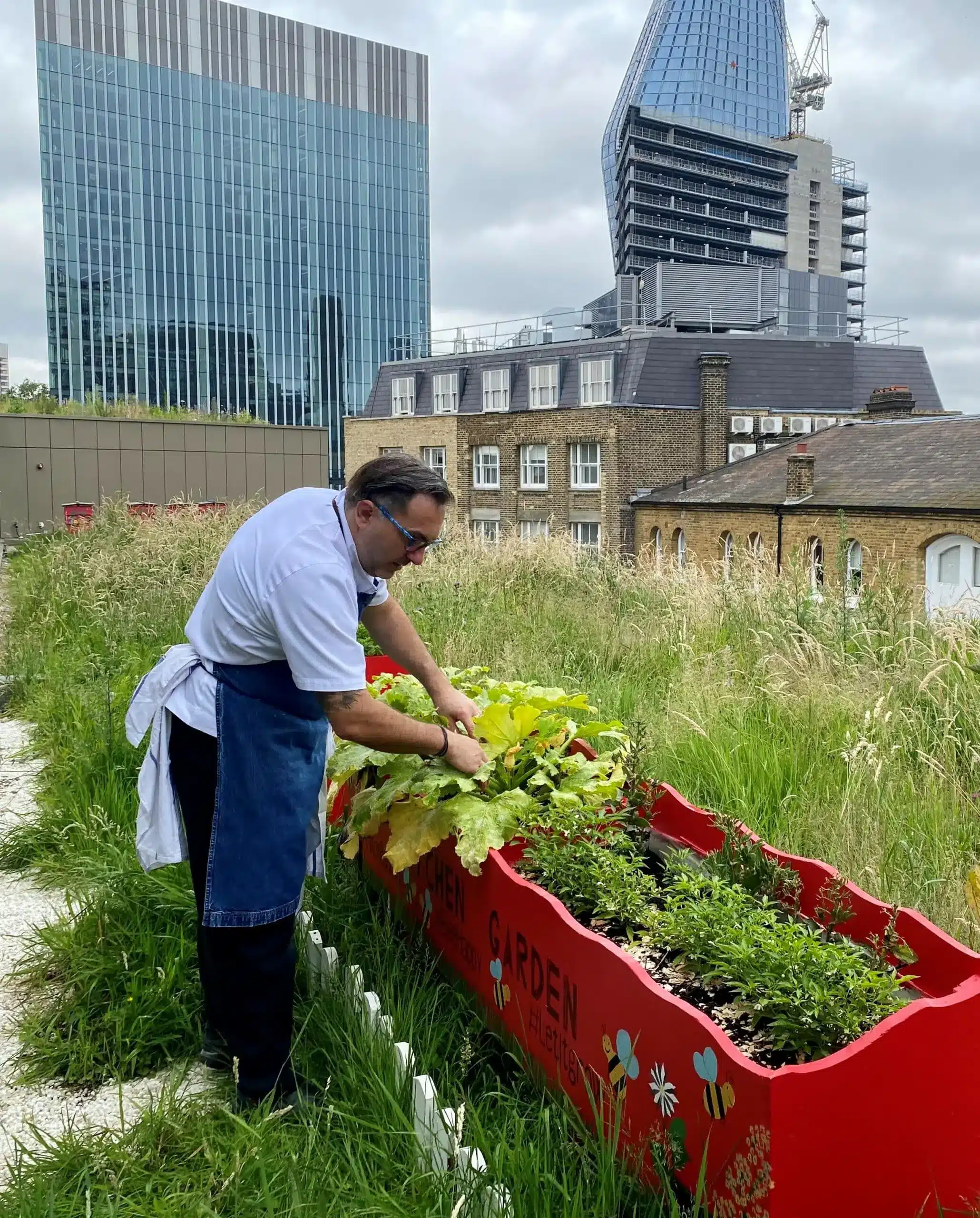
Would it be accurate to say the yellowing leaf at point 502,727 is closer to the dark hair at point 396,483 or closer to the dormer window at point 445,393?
the dark hair at point 396,483

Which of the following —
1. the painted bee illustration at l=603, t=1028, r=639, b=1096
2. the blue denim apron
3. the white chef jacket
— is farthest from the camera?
the blue denim apron

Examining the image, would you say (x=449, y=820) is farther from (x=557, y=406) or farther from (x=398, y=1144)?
(x=557, y=406)

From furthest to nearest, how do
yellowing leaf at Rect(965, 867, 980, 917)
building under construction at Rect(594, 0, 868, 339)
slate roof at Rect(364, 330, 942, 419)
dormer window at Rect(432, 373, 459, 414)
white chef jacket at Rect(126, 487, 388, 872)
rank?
building under construction at Rect(594, 0, 868, 339) < dormer window at Rect(432, 373, 459, 414) < slate roof at Rect(364, 330, 942, 419) < yellowing leaf at Rect(965, 867, 980, 917) < white chef jacket at Rect(126, 487, 388, 872)

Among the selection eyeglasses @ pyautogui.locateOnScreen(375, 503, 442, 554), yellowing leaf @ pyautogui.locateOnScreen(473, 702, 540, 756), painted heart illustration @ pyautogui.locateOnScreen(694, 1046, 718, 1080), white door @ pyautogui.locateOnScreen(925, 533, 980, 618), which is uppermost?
eyeglasses @ pyautogui.locateOnScreen(375, 503, 442, 554)

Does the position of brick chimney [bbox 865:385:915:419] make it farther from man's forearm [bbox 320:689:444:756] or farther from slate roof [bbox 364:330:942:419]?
man's forearm [bbox 320:689:444:756]

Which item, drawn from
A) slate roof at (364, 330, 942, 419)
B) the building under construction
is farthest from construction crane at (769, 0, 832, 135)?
slate roof at (364, 330, 942, 419)

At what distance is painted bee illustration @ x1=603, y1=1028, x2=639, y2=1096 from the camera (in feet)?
7.47

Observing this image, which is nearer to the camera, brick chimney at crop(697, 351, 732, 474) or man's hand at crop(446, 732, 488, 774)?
man's hand at crop(446, 732, 488, 774)

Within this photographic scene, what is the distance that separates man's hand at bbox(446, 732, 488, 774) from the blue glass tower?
126m

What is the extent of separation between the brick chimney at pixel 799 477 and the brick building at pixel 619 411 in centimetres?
987

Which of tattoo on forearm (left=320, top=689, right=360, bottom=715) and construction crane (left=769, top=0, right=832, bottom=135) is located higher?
construction crane (left=769, top=0, right=832, bottom=135)

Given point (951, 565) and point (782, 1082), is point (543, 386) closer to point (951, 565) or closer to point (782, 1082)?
point (951, 565)

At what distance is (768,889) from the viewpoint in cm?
284

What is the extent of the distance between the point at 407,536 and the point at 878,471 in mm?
28920
